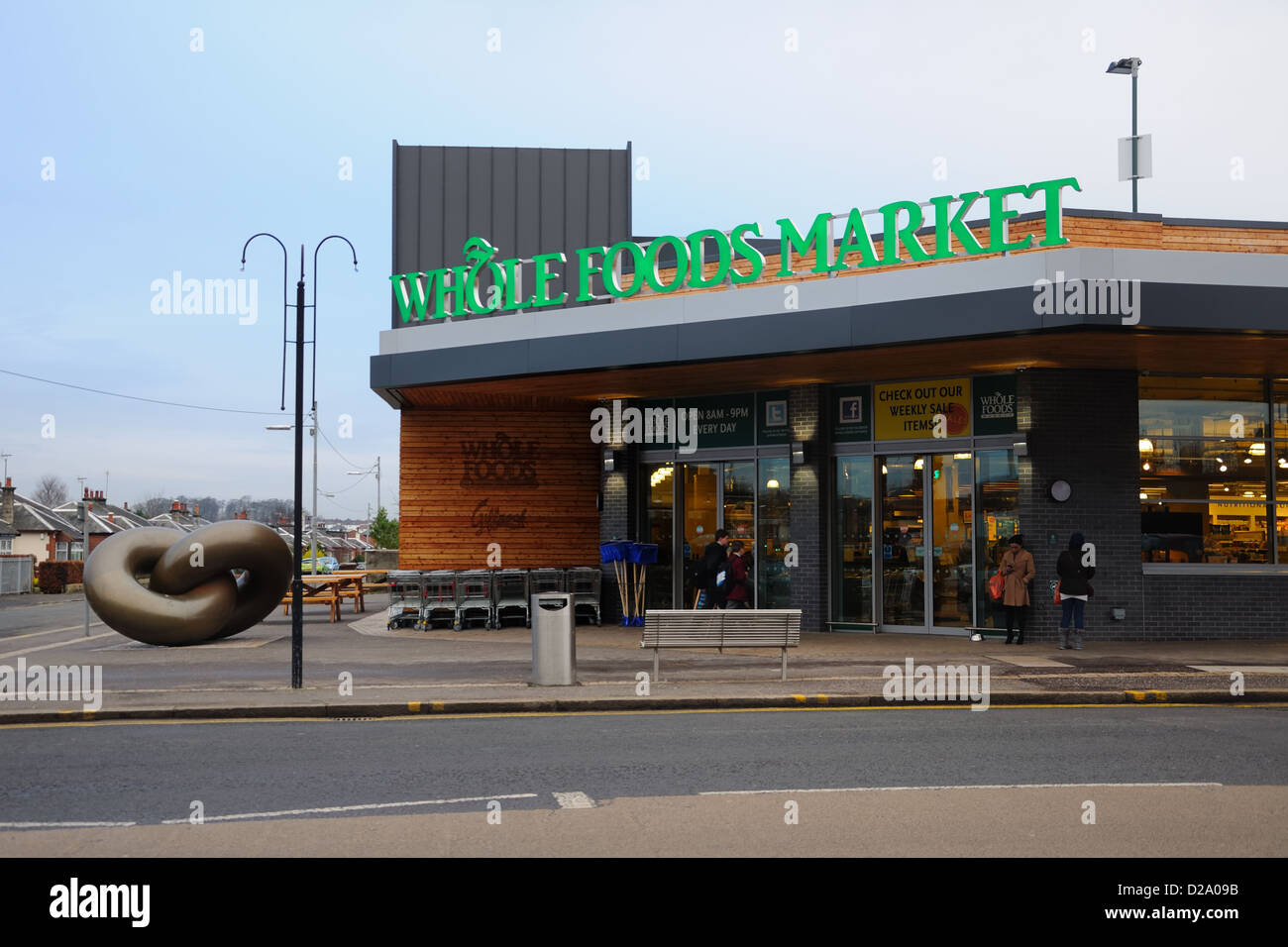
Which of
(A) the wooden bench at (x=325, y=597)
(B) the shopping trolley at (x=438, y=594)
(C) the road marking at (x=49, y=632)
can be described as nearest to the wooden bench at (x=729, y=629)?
(B) the shopping trolley at (x=438, y=594)

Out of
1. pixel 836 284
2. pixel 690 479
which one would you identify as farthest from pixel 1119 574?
pixel 690 479

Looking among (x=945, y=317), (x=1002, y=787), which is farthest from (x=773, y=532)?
(x=1002, y=787)

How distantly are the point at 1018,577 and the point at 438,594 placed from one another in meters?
10.7

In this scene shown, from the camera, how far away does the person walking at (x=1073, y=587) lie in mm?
17672

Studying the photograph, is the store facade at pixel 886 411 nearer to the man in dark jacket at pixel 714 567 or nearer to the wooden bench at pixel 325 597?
the man in dark jacket at pixel 714 567

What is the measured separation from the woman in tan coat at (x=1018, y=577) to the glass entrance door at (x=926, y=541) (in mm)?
1384

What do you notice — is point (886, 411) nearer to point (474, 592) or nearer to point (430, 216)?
point (474, 592)

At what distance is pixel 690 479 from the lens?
2322 centimetres

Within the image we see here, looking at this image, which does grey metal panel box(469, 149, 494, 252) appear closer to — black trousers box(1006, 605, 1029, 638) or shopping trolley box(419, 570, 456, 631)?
shopping trolley box(419, 570, 456, 631)

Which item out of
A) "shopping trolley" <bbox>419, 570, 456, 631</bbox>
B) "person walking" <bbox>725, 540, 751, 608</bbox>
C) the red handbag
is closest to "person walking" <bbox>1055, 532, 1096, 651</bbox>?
the red handbag

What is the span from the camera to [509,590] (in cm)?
2333
